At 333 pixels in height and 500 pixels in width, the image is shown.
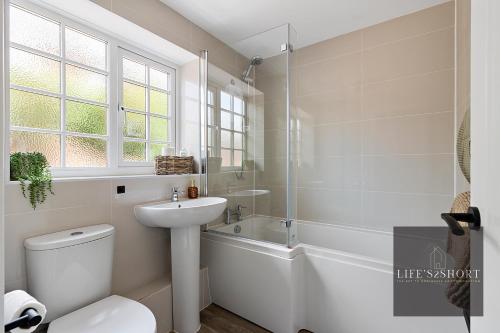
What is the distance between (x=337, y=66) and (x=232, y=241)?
1.99 metres

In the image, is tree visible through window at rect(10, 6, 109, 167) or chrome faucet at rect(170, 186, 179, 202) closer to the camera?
tree visible through window at rect(10, 6, 109, 167)

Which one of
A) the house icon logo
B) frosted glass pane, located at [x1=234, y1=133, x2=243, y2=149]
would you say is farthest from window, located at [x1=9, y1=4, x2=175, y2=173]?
the house icon logo

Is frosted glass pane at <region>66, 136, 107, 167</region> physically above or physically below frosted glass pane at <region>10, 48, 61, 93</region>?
below

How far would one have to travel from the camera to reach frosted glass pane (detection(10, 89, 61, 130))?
1.44 metres

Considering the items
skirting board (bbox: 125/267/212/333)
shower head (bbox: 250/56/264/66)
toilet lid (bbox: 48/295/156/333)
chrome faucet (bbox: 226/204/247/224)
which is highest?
shower head (bbox: 250/56/264/66)

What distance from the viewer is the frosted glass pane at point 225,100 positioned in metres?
2.41

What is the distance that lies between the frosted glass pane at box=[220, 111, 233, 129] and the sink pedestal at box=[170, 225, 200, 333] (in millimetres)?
1089

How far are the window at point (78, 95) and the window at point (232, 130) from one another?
603 millimetres

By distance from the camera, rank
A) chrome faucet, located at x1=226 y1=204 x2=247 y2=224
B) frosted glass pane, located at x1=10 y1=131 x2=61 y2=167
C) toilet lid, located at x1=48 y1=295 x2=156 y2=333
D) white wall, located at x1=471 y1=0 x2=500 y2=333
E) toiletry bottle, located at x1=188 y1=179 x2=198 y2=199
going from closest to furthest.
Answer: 1. white wall, located at x1=471 y1=0 x2=500 y2=333
2. toilet lid, located at x1=48 y1=295 x2=156 y2=333
3. frosted glass pane, located at x1=10 y1=131 x2=61 y2=167
4. toiletry bottle, located at x1=188 y1=179 x2=198 y2=199
5. chrome faucet, located at x1=226 y1=204 x2=247 y2=224

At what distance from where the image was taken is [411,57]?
2.11 m

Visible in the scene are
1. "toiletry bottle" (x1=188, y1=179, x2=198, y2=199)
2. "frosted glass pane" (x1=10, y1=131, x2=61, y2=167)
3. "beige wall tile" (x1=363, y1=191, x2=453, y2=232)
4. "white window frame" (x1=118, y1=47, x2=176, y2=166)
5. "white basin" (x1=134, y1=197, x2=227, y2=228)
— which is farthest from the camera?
"toiletry bottle" (x1=188, y1=179, x2=198, y2=199)

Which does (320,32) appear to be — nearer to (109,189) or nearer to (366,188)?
(366,188)

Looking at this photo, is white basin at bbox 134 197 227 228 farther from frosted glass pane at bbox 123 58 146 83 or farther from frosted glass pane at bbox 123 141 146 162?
frosted glass pane at bbox 123 58 146 83

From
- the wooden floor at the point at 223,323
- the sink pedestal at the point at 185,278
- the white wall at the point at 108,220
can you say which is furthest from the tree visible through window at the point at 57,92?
the wooden floor at the point at 223,323
